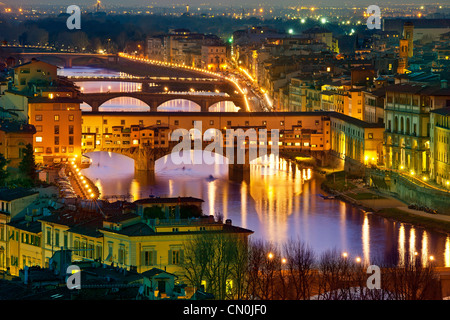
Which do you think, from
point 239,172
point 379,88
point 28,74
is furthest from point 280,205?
point 379,88

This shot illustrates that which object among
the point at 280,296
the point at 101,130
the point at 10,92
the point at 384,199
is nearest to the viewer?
the point at 280,296

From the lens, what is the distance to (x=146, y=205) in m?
10.8

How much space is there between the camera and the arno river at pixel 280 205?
1496 cm

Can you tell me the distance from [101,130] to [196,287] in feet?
49.3

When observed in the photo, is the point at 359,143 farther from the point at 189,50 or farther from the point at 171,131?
the point at 189,50

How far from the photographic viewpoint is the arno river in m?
15.0

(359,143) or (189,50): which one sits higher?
(189,50)

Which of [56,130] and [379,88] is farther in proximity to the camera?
[379,88]

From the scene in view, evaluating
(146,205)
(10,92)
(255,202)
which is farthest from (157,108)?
(146,205)

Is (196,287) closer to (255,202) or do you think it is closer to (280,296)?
(280,296)

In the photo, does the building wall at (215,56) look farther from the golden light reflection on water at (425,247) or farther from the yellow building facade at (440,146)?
the golden light reflection on water at (425,247)

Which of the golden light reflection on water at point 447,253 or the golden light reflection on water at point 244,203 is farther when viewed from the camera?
the golden light reflection on water at point 244,203

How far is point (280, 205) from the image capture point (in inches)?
728

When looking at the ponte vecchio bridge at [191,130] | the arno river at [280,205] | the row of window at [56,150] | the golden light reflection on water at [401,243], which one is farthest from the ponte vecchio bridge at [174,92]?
the golden light reflection on water at [401,243]
